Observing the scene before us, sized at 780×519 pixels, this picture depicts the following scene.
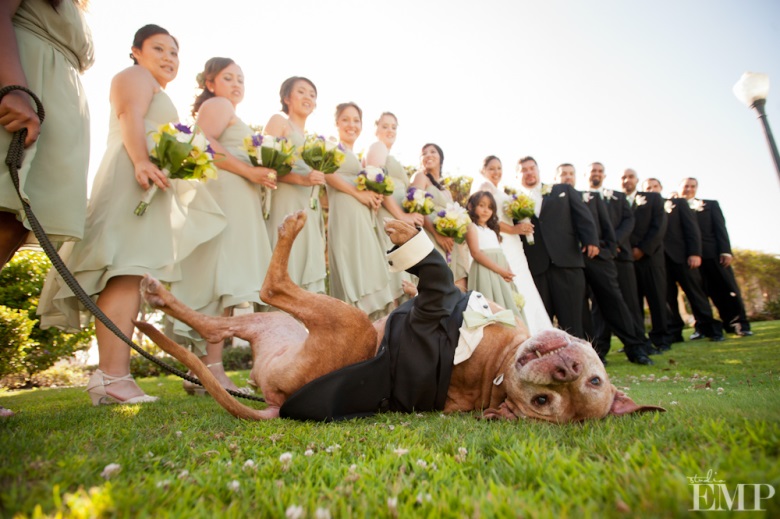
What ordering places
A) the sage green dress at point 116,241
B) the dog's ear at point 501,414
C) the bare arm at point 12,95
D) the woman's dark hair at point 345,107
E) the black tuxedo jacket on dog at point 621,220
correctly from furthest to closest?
the black tuxedo jacket on dog at point 621,220
the woman's dark hair at point 345,107
the sage green dress at point 116,241
the dog's ear at point 501,414
the bare arm at point 12,95

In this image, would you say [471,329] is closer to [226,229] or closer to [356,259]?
[356,259]

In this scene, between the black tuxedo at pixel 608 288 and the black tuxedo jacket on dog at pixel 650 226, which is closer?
the black tuxedo at pixel 608 288

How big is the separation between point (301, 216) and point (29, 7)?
2.45m

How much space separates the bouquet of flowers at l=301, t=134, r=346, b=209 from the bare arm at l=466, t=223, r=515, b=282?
254 centimetres

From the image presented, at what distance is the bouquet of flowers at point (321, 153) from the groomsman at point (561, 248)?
13.2 ft

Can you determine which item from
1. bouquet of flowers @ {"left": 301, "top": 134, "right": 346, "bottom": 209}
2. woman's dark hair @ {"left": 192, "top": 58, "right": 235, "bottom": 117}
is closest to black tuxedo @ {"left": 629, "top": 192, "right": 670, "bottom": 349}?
bouquet of flowers @ {"left": 301, "top": 134, "right": 346, "bottom": 209}

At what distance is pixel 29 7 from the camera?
3096mm

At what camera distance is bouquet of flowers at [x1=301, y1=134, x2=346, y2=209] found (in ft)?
17.1

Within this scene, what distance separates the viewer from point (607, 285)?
7.88 m

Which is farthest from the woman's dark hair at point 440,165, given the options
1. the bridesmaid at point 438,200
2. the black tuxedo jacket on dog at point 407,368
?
the black tuxedo jacket on dog at point 407,368

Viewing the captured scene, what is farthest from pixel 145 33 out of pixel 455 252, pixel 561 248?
pixel 561 248

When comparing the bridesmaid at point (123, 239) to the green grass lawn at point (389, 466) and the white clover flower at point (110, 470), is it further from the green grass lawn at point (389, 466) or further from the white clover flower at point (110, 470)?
the white clover flower at point (110, 470)

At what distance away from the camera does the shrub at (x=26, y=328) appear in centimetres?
680

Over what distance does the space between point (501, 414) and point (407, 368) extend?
2.19ft
